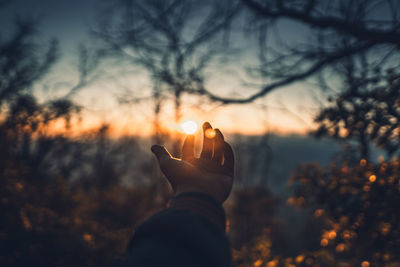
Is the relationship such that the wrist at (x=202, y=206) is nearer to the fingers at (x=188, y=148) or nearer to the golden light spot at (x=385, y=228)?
the fingers at (x=188, y=148)

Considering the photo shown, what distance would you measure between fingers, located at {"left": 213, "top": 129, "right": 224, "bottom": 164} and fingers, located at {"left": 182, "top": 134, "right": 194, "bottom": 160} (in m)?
0.20

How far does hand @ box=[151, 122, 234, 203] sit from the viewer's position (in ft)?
4.31

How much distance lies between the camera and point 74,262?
15.2 ft

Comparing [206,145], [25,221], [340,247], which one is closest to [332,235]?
[340,247]

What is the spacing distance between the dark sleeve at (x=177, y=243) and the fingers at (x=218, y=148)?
0.49m

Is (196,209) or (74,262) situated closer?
(196,209)

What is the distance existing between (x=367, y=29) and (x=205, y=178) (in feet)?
9.27

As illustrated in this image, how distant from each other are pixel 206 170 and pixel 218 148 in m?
0.16

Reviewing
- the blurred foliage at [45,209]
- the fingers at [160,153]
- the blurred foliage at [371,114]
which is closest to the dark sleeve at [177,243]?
the fingers at [160,153]

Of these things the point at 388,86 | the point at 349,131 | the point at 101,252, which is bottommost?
→ the point at 101,252

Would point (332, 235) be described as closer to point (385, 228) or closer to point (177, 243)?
point (385, 228)

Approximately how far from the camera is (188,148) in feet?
5.14

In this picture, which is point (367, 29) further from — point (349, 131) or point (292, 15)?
point (349, 131)

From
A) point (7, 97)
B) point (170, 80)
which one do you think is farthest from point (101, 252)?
point (7, 97)
